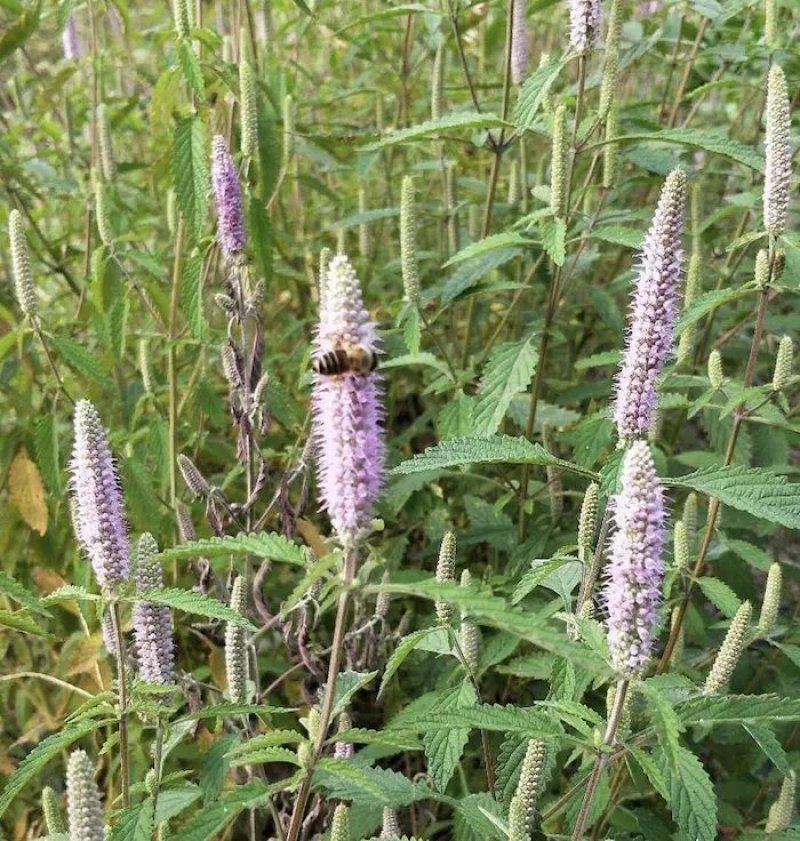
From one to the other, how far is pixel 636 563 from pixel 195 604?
0.82m

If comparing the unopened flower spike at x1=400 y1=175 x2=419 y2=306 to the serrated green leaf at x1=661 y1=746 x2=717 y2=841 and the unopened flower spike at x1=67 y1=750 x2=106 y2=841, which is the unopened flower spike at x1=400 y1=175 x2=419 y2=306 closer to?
the serrated green leaf at x1=661 y1=746 x2=717 y2=841

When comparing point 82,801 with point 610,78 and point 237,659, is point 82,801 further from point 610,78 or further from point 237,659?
point 610,78

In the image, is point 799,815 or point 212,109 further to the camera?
point 212,109

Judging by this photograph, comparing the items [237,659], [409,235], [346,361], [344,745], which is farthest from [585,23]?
[344,745]

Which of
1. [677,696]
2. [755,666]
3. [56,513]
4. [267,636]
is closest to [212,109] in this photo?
[56,513]

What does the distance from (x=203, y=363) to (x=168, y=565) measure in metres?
0.74

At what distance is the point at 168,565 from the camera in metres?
3.44

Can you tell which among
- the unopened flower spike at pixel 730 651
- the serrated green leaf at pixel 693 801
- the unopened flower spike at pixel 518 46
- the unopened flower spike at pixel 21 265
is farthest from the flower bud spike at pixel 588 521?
the unopened flower spike at pixel 518 46

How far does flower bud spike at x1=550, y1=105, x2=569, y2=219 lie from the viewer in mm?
2801

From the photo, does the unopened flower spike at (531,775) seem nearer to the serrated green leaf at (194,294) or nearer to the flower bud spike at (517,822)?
the flower bud spike at (517,822)

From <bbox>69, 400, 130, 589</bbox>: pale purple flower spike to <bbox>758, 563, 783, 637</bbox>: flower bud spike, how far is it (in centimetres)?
165

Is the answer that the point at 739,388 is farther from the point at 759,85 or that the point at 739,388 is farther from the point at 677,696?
the point at 759,85

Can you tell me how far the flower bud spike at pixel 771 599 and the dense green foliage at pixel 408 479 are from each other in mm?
41

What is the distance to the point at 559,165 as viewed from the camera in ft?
9.29
